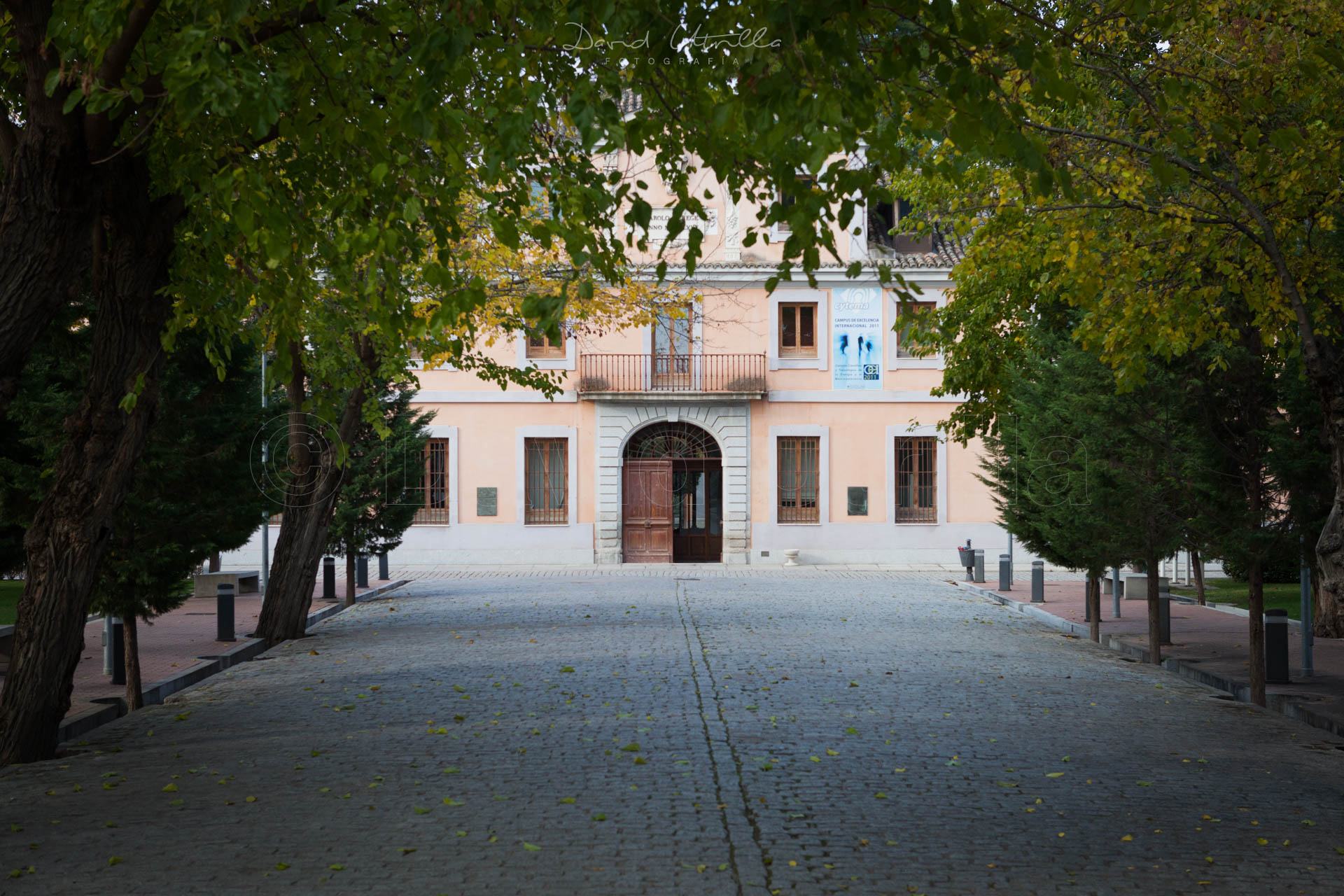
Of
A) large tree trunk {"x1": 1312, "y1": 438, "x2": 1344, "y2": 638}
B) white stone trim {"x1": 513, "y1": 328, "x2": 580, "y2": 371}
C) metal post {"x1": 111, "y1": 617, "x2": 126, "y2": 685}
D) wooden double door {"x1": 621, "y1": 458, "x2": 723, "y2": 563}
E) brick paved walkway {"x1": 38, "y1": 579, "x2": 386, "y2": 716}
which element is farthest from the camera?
white stone trim {"x1": 513, "y1": 328, "x2": 580, "y2": 371}

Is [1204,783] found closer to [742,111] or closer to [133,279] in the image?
[742,111]

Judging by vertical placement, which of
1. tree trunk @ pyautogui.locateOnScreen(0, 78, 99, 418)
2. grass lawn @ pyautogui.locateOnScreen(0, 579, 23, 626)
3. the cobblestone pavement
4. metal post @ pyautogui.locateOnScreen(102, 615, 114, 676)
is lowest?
grass lawn @ pyautogui.locateOnScreen(0, 579, 23, 626)

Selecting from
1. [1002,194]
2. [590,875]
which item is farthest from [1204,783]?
[1002,194]

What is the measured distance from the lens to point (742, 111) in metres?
5.68

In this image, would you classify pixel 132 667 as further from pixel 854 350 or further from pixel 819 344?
pixel 854 350

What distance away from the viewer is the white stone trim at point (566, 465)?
120 ft

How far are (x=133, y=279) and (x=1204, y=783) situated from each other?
7.38m

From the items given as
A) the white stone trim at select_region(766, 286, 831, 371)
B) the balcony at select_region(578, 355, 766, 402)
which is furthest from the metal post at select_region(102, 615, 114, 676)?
the white stone trim at select_region(766, 286, 831, 371)

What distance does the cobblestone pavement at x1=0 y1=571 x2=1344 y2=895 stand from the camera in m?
6.27

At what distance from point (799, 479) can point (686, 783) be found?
28689 mm

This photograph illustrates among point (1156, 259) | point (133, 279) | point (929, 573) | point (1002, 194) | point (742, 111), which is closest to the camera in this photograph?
point (742, 111)

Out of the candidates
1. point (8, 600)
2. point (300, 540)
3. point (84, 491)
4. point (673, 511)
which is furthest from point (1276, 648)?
point (673, 511)

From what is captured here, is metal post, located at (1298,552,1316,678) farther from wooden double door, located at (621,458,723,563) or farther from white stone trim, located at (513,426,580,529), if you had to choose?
white stone trim, located at (513,426,580,529)

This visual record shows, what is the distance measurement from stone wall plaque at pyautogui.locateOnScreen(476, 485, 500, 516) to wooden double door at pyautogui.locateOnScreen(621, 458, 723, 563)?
10.9 ft
